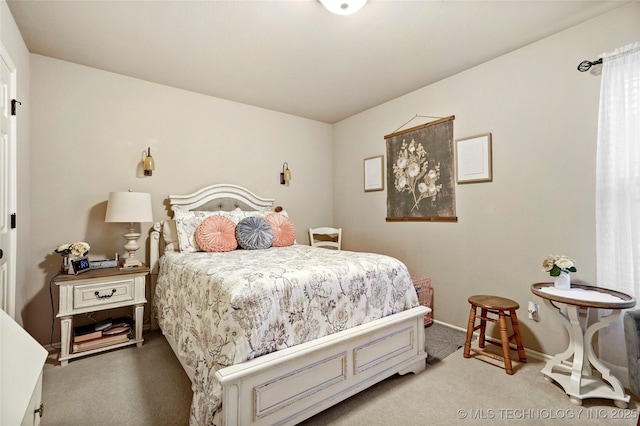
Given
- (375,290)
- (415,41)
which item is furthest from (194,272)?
(415,41)

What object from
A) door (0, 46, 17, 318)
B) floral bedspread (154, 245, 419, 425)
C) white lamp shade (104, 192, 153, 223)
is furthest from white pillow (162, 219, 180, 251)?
door (0, 46, 17, 318)

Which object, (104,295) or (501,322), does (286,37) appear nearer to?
(104,295)

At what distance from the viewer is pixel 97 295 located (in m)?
2.39

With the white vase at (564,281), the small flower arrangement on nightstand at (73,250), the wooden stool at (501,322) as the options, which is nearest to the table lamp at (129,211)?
the small flower arrangement on nightstand at (73,250)

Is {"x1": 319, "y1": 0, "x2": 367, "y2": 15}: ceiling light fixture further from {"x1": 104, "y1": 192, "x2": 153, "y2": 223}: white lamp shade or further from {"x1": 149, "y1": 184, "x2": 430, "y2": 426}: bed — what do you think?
{"x1": 104, "y1": 192, "x2": 153, "y2": 223}: white lamp shade

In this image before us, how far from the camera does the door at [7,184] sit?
6.08 feet

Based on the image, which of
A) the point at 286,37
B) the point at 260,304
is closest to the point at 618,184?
the point at 260,304

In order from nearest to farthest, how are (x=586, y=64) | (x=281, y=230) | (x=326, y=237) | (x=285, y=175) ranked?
(x=586, y=64), (x=281, y=230), (x=285, y=175), (x=326, y=237)

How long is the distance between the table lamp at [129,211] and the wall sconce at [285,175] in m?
1.71

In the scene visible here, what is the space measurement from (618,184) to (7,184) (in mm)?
4073

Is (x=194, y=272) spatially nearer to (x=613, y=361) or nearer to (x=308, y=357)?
(x=308, y=357)

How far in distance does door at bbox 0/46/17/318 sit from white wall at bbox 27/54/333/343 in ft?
1.85

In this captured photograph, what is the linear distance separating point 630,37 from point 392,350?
8.64 feet

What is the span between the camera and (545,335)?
2.35m
